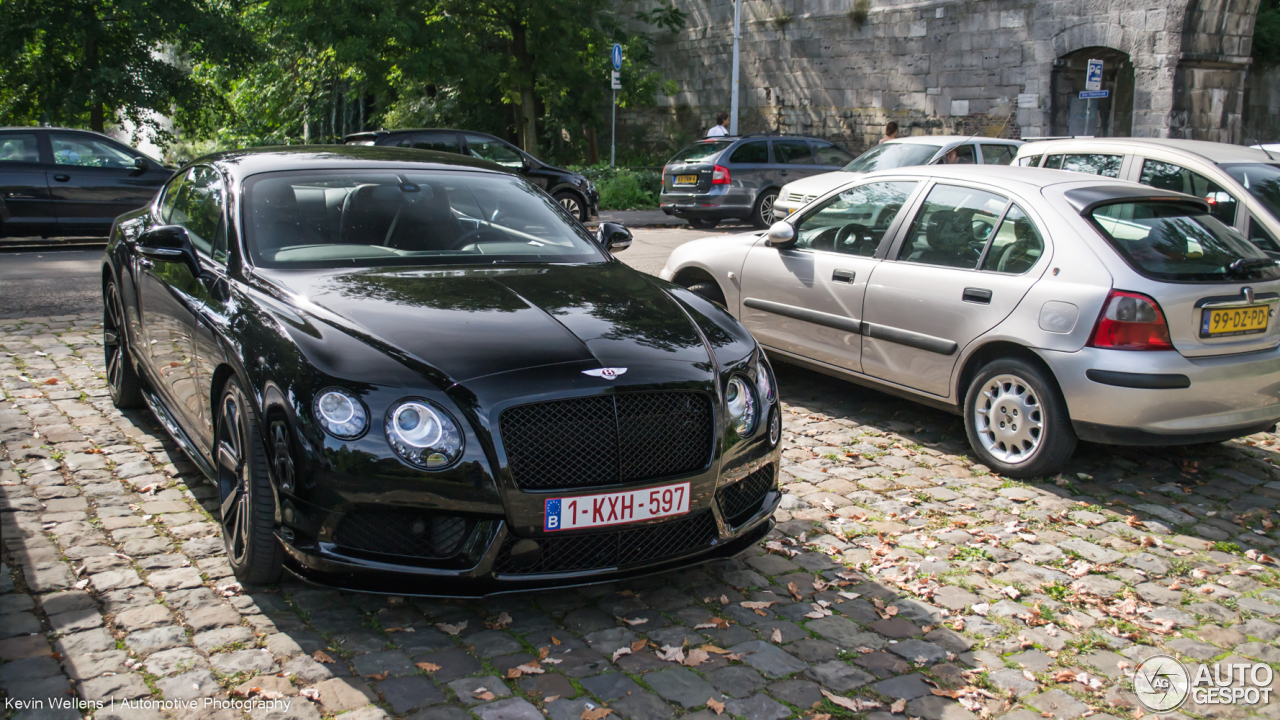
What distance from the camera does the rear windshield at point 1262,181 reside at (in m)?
7.66

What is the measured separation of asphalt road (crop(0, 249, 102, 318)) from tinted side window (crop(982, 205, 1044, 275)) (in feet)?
25.5

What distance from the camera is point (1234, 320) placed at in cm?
529

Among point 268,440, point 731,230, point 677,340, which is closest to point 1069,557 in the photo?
point 677,340

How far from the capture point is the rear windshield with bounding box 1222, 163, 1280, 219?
25.1 ft

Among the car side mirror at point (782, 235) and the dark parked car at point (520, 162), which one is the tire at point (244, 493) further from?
the dark parked car at point (520, 162)

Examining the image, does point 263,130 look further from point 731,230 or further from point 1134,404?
point 1134,404

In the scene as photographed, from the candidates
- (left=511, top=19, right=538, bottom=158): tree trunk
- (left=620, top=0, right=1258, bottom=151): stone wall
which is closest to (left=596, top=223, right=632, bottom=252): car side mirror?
(left=620, top=0, right=1258, bottom=151): stone wall

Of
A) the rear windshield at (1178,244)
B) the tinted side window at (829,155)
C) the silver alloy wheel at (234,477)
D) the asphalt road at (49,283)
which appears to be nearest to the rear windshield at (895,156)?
the tinted side window at (829,155)

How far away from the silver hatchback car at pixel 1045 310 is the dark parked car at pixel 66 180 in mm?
10573

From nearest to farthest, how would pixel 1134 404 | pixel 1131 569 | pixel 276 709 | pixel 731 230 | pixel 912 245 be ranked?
pixel 276 709 → pixel 1131 569 → pixel 1134 404 → pixel 912 245 → pixel 731 230

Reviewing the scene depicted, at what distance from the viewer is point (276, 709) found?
3.13 m

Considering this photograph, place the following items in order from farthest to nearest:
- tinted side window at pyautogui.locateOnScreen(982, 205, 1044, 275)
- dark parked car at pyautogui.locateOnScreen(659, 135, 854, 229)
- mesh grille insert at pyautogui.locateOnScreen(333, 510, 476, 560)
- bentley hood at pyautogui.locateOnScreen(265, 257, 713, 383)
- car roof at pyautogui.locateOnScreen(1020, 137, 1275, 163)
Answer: dark parked car at pyautogui.locateOnScreen(659, 135, 854, 229) < car roof at pyautogui.locateOnScreen(1020, 137, 1275, 163) < tinted side window at pyautogui.locateOnScreen(982, 205, 1044, 275) < bentley hood at pyautogui.locateOnScreen(265, 257, 713, 383) < mesh grille insert at pyautogui.locateOnScreen(333, 510, 476, 560)

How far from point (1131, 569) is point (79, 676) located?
3.96 meters

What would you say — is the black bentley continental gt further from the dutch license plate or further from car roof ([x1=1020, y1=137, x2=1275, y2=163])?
car roof ([x1=1020, y1=137, x2=1275, y2=163])
